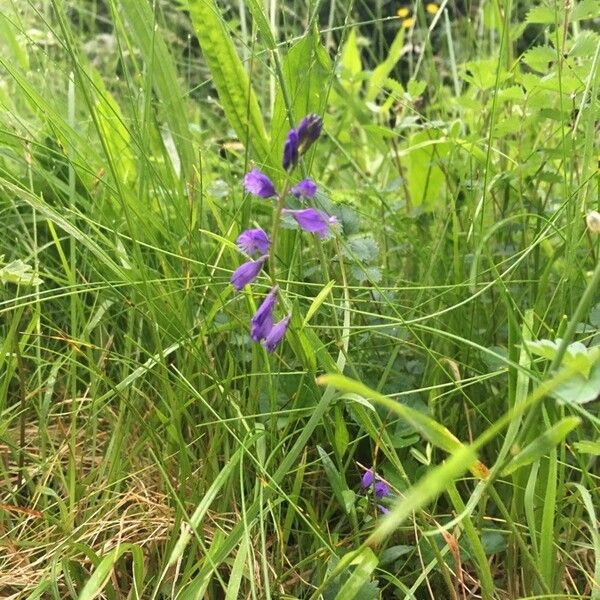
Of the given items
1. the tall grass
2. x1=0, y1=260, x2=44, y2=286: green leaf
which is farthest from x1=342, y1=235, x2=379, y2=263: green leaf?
x1=0, y1=260, x2=44, y2=286: green leaf

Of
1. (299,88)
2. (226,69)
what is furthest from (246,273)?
(226,69)

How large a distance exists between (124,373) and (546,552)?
544 mm

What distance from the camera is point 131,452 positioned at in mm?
872

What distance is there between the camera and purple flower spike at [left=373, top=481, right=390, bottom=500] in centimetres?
78

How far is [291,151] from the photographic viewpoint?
0.61 meters

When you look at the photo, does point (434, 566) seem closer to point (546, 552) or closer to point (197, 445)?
point (546, 552)

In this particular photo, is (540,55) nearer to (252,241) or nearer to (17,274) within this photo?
(252,241)

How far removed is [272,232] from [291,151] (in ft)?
0.23

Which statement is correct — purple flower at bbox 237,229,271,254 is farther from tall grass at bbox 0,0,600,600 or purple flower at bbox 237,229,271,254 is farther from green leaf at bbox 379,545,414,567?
green leaf at bbox 379,545,414,567

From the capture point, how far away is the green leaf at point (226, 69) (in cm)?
111

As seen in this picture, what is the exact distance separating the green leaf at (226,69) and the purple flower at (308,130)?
49 cm

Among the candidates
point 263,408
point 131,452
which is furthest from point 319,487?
point 131,452

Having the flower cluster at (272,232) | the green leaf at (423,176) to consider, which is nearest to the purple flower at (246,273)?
the flower cluster at (272,232)

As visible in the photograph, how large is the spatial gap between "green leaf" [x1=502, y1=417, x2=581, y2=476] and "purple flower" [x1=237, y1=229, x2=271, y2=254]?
32 cm
